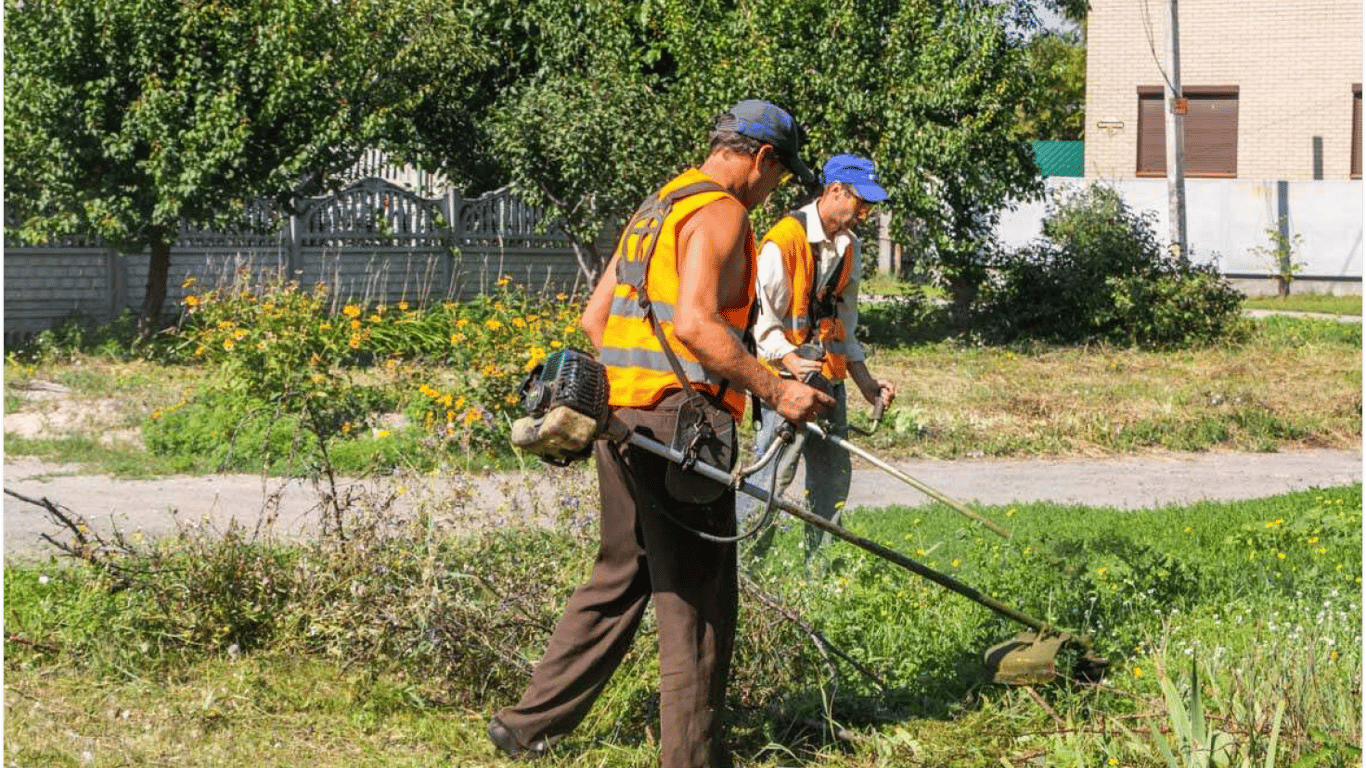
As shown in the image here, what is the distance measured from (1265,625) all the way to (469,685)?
9.65 ft

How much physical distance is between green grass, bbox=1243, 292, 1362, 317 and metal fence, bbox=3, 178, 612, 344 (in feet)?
33.4

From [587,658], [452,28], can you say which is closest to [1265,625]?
[587,658]

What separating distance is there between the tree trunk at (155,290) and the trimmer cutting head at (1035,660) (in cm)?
1145

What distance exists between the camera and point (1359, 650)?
19.1ft

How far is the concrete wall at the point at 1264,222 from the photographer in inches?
1041

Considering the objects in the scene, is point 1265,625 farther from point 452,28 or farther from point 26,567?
point 452,28

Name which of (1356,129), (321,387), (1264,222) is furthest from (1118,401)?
(1356,129)

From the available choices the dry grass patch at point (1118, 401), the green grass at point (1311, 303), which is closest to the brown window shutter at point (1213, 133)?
the green grass at point (1311, 303)

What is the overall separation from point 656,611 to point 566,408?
732 mm

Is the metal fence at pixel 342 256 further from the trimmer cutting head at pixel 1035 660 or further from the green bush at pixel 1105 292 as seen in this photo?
the trimmer cutting head at pixel 1035 660

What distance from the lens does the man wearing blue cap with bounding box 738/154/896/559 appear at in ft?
21.8

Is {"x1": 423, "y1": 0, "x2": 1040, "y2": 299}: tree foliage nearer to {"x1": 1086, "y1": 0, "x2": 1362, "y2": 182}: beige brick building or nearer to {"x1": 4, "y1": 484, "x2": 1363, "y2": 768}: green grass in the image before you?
{"x1": 4, "y1": 484, "x2": 1363, "y2": 768}: green grass

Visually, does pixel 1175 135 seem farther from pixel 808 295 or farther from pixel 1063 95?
pixel 808 295

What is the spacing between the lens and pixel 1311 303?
25031 millimetres
